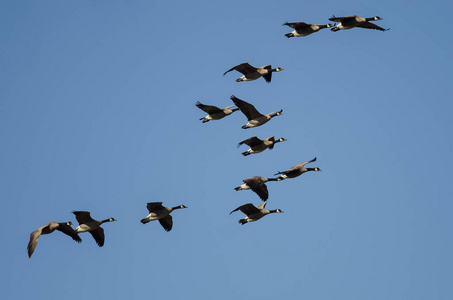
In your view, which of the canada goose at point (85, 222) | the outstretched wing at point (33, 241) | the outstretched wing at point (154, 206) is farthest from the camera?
the outstretched wing at point (154, 206)

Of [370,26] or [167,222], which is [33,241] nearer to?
[167,222]

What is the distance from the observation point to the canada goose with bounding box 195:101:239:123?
4550 centimetres

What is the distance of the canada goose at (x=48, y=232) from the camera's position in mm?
40281

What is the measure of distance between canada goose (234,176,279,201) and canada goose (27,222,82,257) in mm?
8274

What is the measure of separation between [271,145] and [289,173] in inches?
71.2

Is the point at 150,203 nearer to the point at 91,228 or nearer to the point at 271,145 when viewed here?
the point at 91,228

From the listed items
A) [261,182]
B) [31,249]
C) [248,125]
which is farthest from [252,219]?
[31,249]

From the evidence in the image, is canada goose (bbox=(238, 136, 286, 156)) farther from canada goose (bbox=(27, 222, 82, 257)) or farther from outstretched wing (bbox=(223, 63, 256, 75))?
canada goose (bbox=(27, 222, 82, 257))

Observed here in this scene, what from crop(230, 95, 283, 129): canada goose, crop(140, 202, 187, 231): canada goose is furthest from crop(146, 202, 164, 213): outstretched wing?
crop(230, 95, 283, 129): canada goose

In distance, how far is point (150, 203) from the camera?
43.7 m

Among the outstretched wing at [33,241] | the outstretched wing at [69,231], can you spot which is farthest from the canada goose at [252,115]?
the outstretched wing at [33,241]

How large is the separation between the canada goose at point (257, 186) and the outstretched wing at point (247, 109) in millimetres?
3232

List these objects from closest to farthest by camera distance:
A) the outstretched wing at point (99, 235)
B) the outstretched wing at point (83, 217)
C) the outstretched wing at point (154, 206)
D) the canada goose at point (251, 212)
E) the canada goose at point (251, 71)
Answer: the outstretched wing at point (83, 217) → the outstretched wing at point (154, 206) → the canada goose at point (251, 212) → the canada goose at point (251, 71) → the outstretched wing at point (99, 235)

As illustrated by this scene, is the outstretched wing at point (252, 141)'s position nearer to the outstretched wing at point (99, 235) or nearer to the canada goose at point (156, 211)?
the canada goose at point (156, 211)
